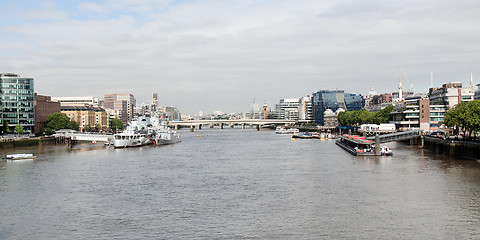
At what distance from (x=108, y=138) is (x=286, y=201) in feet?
231

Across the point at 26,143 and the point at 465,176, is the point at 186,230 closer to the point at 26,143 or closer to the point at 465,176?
the point at 465,176

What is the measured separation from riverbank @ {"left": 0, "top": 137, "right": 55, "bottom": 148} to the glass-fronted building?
830 centimetres

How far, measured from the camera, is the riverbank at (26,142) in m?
86.4

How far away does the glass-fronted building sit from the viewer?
102944mm

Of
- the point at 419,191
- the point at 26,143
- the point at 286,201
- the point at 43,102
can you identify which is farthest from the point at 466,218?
the point at 43,102

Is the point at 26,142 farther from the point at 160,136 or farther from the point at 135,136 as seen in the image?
the point at 160,136

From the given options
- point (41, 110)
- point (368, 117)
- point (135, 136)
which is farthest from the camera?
point (368, 117)

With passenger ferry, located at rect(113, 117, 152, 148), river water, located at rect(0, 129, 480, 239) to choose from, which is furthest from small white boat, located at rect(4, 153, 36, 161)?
passenger ferry, located at rect(113, 117, 152, 148)

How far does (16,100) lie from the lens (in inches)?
4117

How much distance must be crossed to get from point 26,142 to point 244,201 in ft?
232

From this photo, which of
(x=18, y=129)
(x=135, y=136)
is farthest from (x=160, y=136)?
(x=18, y=129)

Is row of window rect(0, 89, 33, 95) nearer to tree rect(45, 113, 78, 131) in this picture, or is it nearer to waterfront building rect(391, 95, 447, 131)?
tree rect(45, 113, 78, 131)

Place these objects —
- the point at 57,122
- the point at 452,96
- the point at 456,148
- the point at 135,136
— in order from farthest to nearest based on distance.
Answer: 1. the point at 57,122
2. the point at 452,96
3. the point at 135,136
4. the point at 456,148

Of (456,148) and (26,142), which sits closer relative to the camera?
(456,148)
